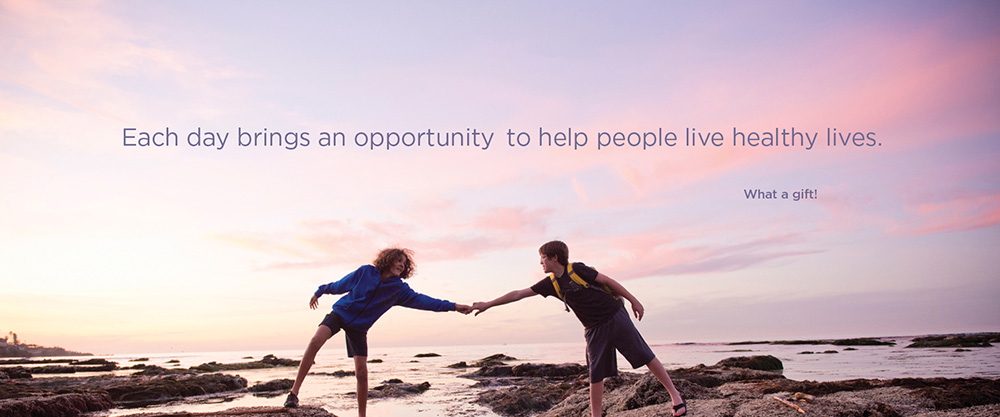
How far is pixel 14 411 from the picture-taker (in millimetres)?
9805

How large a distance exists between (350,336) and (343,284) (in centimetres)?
62

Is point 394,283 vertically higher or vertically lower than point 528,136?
lower

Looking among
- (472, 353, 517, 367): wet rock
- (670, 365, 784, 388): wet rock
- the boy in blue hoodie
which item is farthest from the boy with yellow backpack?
(472, 353, 517, 367): wet rock

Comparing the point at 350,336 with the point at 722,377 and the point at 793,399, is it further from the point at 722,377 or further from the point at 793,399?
the point at 722,377

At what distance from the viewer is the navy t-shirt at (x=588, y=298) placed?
6.50 meters

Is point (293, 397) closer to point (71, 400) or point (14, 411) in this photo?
point (14, 411)

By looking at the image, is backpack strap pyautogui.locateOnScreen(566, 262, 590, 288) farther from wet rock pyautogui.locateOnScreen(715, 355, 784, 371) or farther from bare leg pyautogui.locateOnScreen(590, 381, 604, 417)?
wet rock pyautogui.locateOnScreen(715, 355, 784, 371)

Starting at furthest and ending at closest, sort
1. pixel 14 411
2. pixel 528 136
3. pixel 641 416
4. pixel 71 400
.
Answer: pixel 528 136 → pixel 71 400 → pixel 14 411 → pixel 641 416

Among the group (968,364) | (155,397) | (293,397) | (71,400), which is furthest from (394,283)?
(968,364)

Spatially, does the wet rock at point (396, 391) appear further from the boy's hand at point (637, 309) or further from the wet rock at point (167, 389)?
the boy's hand at point (637, 309)

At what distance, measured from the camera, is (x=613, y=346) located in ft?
21.4

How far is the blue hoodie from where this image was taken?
286 inches

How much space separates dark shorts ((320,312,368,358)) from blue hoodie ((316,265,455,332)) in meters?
0.05

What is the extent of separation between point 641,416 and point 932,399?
348 cm
